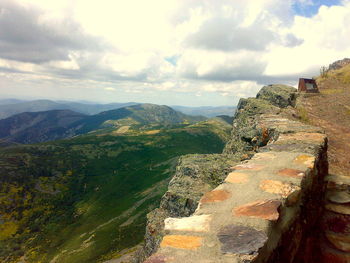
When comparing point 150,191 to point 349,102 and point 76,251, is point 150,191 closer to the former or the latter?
point 76,251

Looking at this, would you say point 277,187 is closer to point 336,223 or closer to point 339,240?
point 339,240

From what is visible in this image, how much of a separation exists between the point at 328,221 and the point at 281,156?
116 inches

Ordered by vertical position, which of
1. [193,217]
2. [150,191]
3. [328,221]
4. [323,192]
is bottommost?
[150,191]

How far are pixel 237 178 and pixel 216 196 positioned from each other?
1.21 m

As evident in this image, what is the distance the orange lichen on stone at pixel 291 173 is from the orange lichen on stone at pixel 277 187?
0.56 m

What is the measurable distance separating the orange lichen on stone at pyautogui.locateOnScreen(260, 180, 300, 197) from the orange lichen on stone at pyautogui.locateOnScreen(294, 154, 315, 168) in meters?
1.52

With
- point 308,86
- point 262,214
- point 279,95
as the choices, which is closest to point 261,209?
point 262,214

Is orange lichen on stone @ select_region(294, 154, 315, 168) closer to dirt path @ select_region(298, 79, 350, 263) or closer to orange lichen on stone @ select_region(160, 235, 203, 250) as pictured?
dirt path @ select_region(298, 79, 350, 263)

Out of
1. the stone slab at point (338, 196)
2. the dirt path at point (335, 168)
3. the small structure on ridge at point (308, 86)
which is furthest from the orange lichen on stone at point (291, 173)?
the small structure on ridge at point (308, 86)

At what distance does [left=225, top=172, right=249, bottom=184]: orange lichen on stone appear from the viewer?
6304 mm

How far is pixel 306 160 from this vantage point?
7.34 meters

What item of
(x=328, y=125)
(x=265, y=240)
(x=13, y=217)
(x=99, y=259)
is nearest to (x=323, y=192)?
(x=265, y=240)

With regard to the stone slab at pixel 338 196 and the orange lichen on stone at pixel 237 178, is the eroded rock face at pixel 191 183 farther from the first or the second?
the stone slab at pixel 338 196

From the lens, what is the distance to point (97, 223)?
155875 millimetres
